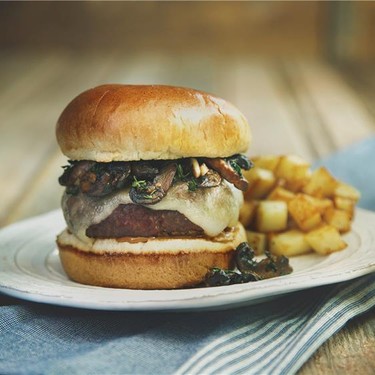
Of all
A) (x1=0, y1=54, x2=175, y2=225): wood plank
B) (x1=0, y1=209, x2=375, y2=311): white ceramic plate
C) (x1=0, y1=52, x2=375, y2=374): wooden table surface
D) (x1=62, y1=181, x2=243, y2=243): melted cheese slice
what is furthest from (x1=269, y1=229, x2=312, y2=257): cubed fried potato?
(x1=0, y1=54, x2=175, y2=225): wood plank

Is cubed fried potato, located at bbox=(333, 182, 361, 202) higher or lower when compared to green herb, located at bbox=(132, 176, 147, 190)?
lower

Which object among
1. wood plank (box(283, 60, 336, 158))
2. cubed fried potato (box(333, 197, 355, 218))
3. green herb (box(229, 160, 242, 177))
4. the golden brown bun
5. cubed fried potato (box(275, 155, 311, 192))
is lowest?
wood plank (box(283, 60, 336, 158))

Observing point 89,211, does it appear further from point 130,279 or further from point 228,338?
point 228,338

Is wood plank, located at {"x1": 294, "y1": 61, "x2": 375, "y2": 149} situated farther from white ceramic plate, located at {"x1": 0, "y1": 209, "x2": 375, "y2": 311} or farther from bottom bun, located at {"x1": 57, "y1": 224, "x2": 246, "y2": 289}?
bottom bun, located at {"x1": 57, "y1": 224, "x2": 246, "y2": 289}

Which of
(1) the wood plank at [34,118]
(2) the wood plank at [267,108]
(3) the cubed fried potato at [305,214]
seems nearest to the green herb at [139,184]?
(3) the cubed fried potato at [305,214]

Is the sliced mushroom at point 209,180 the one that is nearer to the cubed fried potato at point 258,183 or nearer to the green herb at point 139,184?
the green herb at point 139,184

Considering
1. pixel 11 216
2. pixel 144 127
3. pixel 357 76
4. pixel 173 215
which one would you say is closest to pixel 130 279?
pixel 173 215
